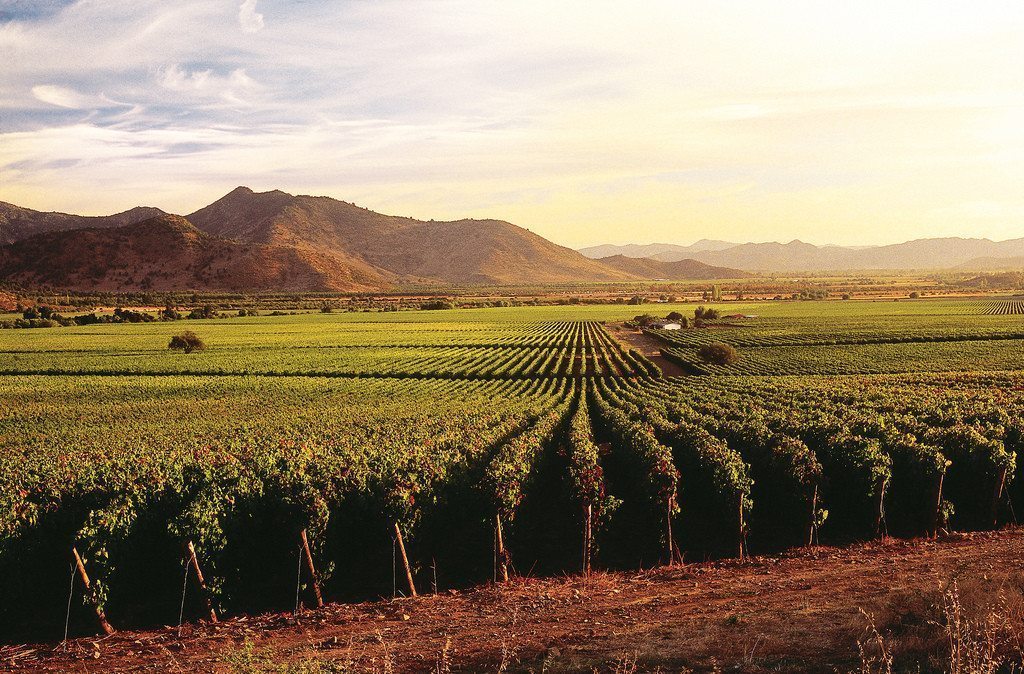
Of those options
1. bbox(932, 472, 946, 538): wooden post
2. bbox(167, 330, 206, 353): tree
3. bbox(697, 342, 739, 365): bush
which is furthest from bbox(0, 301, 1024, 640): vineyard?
bbox(167, 330, 206, 353): tree

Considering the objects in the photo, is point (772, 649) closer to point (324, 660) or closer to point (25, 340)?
point (324, 660)

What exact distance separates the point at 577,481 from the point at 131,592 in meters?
10.3

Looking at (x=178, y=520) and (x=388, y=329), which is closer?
(x=178, y=520)

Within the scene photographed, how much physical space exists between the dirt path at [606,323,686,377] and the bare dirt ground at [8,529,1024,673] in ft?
142

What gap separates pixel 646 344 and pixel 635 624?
252ft

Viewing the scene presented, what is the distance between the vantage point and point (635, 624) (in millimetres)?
11109

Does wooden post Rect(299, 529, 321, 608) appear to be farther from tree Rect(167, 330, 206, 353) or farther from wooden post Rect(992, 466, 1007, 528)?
tree Rect(167, 330, 206, 353)

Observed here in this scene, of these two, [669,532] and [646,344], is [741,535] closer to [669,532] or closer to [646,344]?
[669,532]

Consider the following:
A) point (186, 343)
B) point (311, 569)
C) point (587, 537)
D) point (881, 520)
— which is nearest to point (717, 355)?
point (881, 520)

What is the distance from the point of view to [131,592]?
1346 cm

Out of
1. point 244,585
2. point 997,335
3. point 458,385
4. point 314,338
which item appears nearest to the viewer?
point 244,585

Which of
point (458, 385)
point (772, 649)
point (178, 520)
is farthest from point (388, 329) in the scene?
point (772, 649)

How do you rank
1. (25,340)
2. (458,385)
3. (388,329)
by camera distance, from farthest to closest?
(388,329)
(25,340)
(458,385)

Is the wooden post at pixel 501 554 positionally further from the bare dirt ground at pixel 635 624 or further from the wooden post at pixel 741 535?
the wooden post at pixel 741 535
